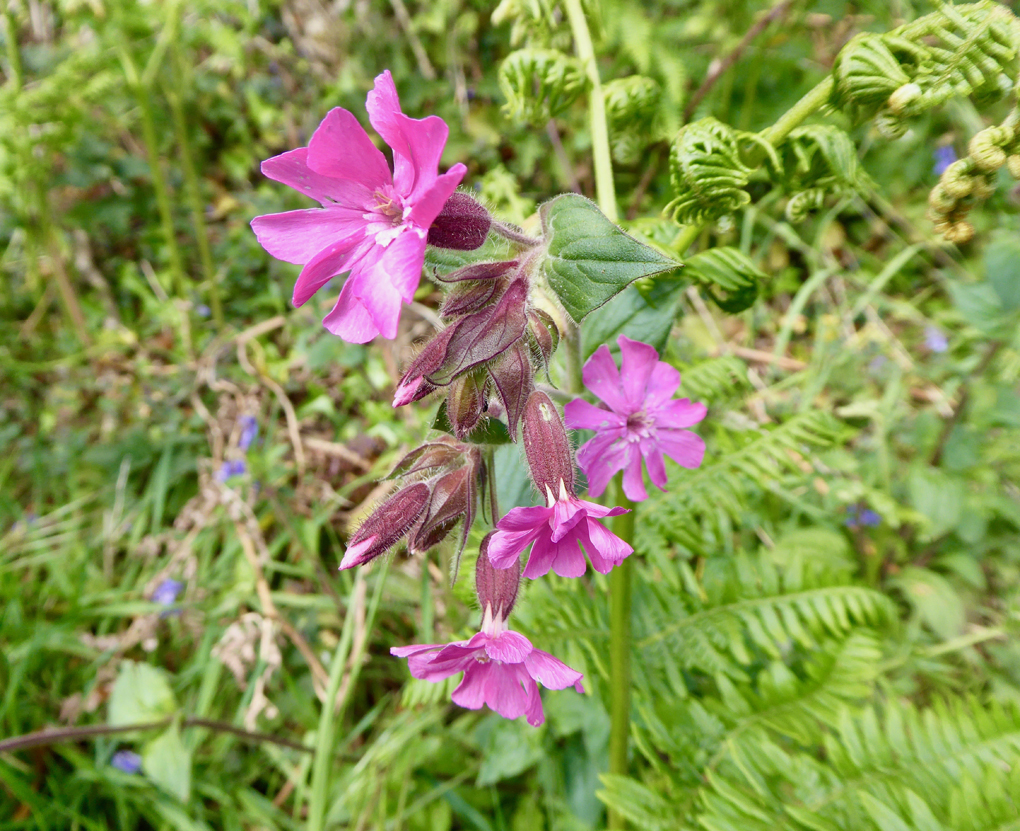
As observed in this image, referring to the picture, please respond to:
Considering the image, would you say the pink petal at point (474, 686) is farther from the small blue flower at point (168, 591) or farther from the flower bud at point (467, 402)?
the small blue flower at point (168, 591)

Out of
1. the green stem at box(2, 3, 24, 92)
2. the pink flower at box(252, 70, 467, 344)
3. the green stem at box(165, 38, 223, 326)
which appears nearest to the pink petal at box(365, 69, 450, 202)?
the pink flower at box(252, 70, 467, 344)

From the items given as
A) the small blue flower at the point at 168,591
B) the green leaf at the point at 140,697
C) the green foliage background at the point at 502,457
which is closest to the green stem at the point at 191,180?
the green foliage background at the point at 502,457

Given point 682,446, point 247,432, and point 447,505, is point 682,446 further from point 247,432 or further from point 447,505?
point 247,432

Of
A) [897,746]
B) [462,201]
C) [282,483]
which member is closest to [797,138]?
[462,201]

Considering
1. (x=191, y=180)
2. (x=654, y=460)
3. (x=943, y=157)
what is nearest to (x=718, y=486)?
(x=654, y=460)

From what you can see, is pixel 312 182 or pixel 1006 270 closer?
pixel 312 182

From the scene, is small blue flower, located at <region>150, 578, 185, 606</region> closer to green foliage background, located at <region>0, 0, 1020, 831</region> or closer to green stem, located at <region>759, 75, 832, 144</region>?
green foliage background, located at <region>0, 0, 1020, 831</region>
